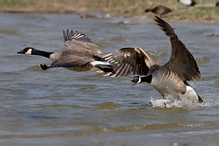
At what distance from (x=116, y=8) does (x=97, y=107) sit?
17944 millimetres

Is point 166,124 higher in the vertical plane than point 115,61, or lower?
lower

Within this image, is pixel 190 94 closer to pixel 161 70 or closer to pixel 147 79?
pixel 161 70

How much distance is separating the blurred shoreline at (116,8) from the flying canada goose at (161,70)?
38.6 ft

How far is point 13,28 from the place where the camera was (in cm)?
1828

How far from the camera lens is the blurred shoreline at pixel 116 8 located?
66.0 feet

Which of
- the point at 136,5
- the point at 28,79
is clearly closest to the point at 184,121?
the point at 28,79

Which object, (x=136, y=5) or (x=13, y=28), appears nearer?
(x=13, y=28)

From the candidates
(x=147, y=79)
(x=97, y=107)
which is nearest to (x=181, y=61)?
(x=147, y=79)

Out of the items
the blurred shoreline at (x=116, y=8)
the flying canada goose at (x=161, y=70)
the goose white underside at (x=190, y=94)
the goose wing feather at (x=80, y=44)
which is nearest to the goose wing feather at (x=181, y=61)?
the flying canada goose at (x=161, y=70)

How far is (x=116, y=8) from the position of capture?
2505 centimetres

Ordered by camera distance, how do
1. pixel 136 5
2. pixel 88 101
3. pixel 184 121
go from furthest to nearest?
pixel 136 5 < pixel 88 101 < pixel 184 121

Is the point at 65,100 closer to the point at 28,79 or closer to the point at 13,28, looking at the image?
the point at 28,79

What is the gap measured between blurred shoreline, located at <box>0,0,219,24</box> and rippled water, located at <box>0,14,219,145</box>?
556 centimetres

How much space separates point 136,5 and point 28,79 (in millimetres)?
15010
